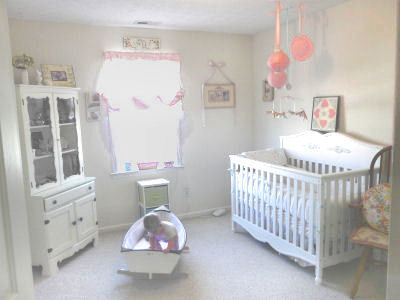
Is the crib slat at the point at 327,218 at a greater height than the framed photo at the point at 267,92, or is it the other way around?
the framed photo at the point at 267,92

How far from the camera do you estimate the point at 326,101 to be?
3.43 metres

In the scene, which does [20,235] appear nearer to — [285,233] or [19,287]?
[19,287]

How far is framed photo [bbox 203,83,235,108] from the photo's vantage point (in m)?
4.34

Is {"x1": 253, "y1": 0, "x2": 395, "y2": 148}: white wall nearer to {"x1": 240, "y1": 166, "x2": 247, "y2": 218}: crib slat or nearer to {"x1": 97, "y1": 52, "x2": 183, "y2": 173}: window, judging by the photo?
{"x1": 240, "y1": 166, "x2": 247, "y2": 218}: crib slat

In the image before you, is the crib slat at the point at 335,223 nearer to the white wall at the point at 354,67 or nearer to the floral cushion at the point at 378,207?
the floral cushion at the point at 378,207

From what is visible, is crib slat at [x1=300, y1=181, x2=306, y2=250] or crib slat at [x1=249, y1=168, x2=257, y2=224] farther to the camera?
crib slat at [x1=249, y1=168, x2=257, y2=224]

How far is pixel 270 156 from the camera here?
384cm

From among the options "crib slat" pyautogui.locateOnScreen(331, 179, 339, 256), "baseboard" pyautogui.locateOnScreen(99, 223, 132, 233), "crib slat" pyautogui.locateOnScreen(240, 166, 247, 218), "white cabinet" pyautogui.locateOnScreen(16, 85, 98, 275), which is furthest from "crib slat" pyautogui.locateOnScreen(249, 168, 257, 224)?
"white cabinet" pyautogui.locateOnScreen(16, 85, 98, 275)

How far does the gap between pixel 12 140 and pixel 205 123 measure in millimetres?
3630

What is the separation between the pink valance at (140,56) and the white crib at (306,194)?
4.82 ft

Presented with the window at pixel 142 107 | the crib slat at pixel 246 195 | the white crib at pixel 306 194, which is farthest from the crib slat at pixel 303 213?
the window at pixel 142 107

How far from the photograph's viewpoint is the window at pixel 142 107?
386cm

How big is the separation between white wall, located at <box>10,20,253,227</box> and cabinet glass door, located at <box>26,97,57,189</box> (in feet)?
2.08

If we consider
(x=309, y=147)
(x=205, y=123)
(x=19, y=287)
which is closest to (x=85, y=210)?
(x=205, y=123)
